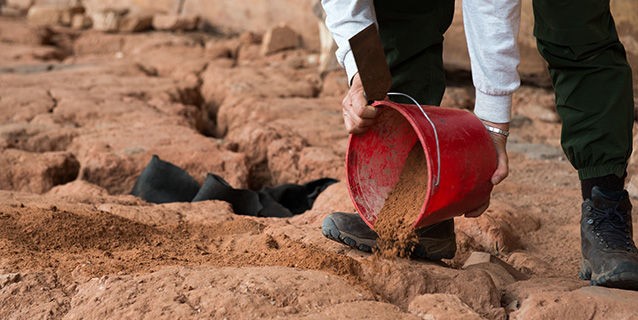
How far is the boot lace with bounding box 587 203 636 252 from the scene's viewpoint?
60.6 inches

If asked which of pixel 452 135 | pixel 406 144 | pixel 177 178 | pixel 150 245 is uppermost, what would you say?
pixel 452 135

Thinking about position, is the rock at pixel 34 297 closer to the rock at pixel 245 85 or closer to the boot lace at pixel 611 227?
the boot lace at pixel 611 227

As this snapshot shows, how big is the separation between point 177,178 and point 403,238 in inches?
54.1

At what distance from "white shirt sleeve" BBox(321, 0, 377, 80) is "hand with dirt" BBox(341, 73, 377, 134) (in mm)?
68

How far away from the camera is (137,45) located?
22.1 feet

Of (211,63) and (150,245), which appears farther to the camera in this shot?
(211,63)

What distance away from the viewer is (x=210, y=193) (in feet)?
7.89

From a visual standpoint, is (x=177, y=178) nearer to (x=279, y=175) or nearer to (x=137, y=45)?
(x=279, y=175)

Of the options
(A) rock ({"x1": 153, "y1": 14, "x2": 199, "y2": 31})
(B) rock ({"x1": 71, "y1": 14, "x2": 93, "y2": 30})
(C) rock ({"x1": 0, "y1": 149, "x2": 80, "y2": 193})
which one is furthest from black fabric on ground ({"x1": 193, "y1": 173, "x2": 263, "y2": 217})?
(B) rock ({"x1": 71, "y1": 14, "x2": 93, "y2": 30})

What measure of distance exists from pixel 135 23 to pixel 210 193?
552 cm

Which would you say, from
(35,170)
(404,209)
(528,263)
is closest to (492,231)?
(528,263)

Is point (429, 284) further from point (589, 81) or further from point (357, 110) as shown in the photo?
point (589, 81)

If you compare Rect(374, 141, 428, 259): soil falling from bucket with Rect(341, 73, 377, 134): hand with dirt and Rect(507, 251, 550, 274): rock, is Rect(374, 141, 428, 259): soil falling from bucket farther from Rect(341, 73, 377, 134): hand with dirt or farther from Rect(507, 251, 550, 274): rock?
Rect(507, 251, 550, 274): rock

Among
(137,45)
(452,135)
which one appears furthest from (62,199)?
(137,45)
